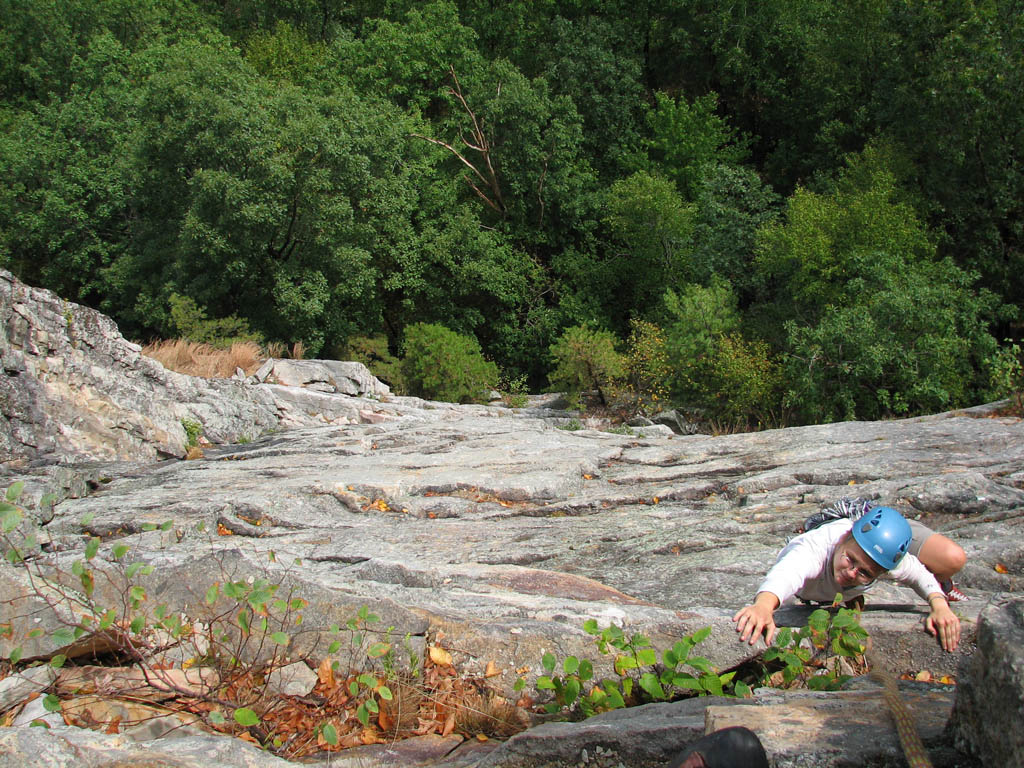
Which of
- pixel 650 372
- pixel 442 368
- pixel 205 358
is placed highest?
pixel 650 372

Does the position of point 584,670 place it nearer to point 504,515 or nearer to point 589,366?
point 504,515

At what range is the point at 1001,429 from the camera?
841cm

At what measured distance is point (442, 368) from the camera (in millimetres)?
19656

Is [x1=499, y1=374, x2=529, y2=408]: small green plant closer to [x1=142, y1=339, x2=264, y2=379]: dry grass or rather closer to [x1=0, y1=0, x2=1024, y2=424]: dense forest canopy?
[x1=0, y1=0, x2=1024, y2=424]: dense forest canopy

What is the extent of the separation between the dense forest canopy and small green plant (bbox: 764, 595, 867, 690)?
423 inches

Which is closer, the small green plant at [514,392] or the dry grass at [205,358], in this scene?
the dry grass at [205,358]

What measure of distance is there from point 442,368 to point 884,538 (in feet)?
55.3

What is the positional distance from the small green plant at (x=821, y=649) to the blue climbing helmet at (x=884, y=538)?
9.5 inches

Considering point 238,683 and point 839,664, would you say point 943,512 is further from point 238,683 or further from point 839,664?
point 238,683

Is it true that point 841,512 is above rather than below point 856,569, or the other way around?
above

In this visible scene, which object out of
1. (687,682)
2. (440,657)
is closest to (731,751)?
(687,682)

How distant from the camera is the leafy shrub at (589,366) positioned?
17.5 metres

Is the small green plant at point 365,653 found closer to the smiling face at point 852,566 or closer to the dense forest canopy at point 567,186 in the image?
the smiling face at point 852,566

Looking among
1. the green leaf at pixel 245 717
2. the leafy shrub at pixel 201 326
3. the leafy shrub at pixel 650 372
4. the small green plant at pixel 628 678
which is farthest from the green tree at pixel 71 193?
A: the small green plant at pixel 628 678
